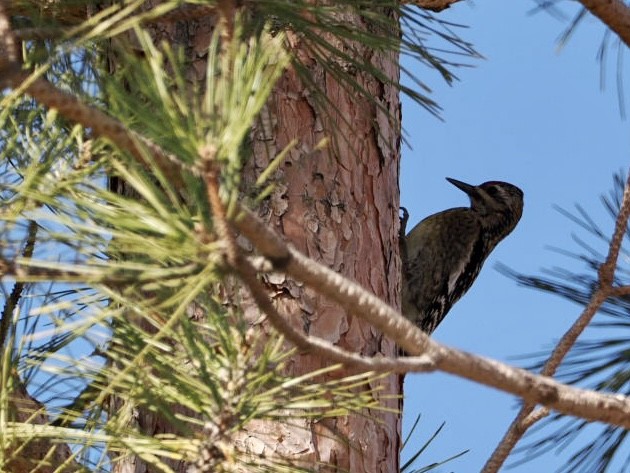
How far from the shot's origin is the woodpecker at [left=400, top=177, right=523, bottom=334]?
504cm

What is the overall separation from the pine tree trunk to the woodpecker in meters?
→ 2.06

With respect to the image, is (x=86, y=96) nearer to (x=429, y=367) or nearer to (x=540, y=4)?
(x=429, y=367)

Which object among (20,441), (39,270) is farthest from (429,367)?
(20,441)

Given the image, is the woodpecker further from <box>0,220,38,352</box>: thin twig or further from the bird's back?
<box>0,220,38,352</box>: thin twig

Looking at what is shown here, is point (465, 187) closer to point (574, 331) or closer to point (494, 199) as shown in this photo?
point (494, 199)

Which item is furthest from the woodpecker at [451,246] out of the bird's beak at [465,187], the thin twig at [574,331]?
the thin twig at [574,331]

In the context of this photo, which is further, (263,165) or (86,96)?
(263,165)

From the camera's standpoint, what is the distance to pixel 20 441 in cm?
206

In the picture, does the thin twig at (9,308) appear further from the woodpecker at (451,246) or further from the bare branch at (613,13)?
the woodpecker at (451,246)

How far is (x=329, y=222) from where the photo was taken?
2.72m

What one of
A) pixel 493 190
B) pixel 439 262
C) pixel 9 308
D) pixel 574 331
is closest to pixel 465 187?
pixel 493 190

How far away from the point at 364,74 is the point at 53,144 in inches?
49.0

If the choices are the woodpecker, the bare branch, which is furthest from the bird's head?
the bare branch

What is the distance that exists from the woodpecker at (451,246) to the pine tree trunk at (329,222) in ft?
6.75
